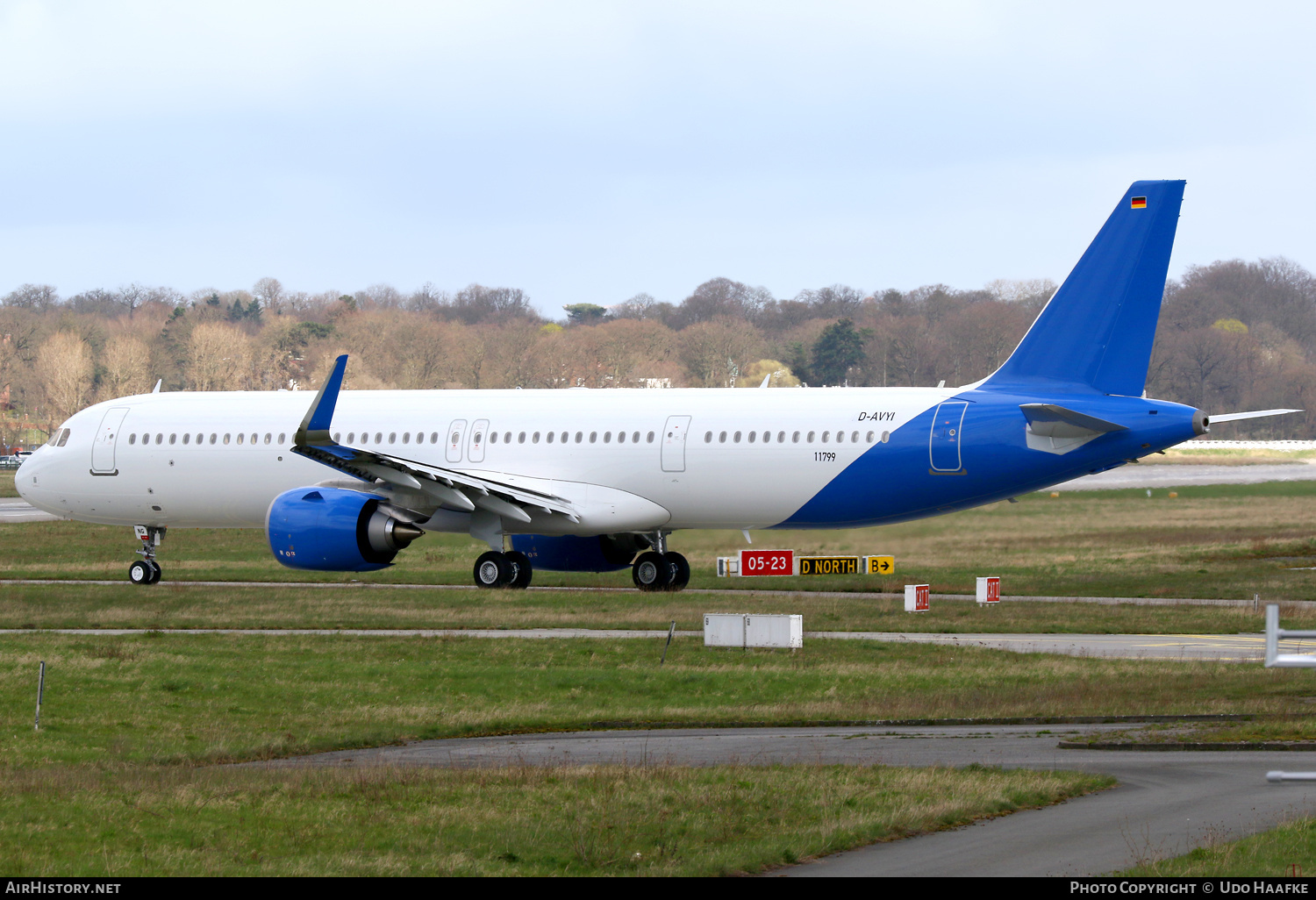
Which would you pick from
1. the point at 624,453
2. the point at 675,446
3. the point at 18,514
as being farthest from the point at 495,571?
the point at 18,514

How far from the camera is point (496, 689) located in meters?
24.0

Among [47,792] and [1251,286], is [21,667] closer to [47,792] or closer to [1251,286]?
[47,792]

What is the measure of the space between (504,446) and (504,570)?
2.99 meters

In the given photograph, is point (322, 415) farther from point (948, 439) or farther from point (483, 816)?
point (483, 816)

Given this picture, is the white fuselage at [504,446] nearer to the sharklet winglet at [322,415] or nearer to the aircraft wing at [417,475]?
the aircraft wing at [417,475]

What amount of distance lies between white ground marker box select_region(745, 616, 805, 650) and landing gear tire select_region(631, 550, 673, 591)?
10308mm

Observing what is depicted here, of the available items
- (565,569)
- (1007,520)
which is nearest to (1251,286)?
(1007,520)

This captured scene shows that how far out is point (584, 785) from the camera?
1570cm

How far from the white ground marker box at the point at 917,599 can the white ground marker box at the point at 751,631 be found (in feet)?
21.6

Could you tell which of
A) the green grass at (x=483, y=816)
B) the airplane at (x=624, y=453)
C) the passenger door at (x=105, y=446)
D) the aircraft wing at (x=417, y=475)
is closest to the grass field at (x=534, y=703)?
the green grass at (x=483, y=816)

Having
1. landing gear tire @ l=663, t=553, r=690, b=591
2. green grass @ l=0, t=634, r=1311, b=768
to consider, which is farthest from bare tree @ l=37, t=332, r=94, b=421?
green grass @ l=0, t=634, r=1311, b=768

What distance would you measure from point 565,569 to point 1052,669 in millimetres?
16452

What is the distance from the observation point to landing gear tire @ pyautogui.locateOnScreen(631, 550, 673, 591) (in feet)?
125

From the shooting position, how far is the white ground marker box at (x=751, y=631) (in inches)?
1083
